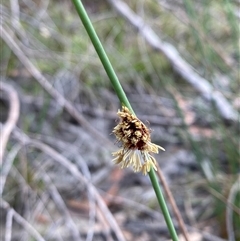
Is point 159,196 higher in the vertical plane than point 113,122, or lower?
lower

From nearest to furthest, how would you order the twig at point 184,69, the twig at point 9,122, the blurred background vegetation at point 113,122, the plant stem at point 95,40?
the plant stem at point 95,40 → the twig at point 9,122 → the blurred background vegetation at point 113,122 → the twig at point 184,69

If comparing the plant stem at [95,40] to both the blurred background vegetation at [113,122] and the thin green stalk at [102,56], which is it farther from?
the blurred background vegetation at [113,122]

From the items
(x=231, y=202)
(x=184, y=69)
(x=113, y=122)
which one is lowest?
(x=231, y=202)

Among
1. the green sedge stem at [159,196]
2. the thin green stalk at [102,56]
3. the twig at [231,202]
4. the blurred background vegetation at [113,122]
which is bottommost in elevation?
the green sedge stem at [159,196]

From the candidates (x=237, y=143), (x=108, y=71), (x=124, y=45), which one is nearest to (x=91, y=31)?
(x=108, y=71)

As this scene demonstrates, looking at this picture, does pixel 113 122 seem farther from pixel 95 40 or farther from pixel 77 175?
pixel 95 40

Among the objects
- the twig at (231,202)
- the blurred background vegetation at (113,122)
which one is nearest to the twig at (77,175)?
the blurred background vegetation at (113,122)

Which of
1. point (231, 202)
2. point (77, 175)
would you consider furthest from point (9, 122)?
point (231, 202)
